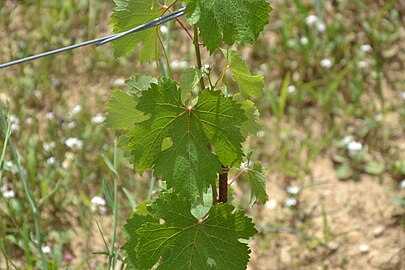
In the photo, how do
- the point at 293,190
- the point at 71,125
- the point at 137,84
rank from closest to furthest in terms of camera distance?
the point at 137,84 < the point at 293,190 < the point at 71,125

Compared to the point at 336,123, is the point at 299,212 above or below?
below

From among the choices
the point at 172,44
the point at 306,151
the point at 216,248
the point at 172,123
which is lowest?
the point at 216,248

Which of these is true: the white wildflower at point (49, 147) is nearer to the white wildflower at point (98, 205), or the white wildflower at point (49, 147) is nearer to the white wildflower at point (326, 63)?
the white wildflower at point (98, 205)

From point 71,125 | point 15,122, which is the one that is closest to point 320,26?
point 71,125

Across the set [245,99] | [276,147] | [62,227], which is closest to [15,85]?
[62,227]

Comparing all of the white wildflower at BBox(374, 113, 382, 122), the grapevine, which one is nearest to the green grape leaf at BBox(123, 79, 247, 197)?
the grapevine

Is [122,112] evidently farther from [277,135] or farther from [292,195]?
[277,135]

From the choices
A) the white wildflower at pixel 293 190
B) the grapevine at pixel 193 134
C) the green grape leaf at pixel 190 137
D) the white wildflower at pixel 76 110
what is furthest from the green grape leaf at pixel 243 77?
the white wildflower at pixel 76 110

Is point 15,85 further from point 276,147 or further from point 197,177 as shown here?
point 197,177
